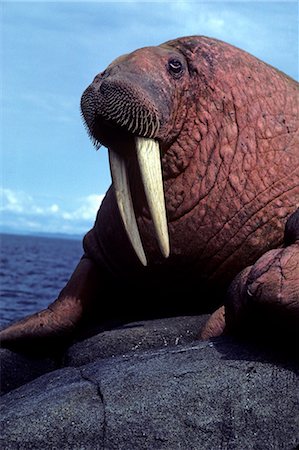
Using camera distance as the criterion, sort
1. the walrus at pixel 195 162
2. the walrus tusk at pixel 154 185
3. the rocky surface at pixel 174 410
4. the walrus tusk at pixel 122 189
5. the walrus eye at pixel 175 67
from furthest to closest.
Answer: the walrus eye at pixel 175 67 → the walrus tusk at pixel 122 189 → the walrus at pixel 195 162 → the walrus tusk at pixel 154 185 → the rocky surface at pixel 174 410

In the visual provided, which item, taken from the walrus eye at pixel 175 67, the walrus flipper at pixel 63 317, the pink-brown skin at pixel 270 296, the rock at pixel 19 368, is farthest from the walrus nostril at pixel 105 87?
the rock at pixel 19 368

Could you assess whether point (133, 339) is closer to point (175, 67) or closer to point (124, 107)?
point (124, 107)

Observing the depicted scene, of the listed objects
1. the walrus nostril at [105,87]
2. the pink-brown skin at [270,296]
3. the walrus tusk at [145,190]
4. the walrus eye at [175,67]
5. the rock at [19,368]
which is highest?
the walrus eye at [175,67]

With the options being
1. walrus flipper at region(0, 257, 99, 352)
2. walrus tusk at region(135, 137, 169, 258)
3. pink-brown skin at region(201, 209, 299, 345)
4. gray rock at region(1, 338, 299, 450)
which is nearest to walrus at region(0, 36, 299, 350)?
walrus tusk at region(135, 137, 169, 258)

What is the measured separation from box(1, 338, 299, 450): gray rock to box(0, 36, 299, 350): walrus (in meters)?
0.66

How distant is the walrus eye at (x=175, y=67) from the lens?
548cm

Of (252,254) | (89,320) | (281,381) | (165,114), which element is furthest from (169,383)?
(89,320)

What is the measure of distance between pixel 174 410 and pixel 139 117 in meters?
1.86

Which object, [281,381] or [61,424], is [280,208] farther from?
[61,424]

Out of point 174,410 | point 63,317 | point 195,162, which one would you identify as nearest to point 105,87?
point 195,162

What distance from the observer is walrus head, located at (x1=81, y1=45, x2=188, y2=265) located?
4.97m

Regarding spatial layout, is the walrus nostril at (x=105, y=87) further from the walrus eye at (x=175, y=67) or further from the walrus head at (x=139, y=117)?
the walrus eye at (x=175, y=67)

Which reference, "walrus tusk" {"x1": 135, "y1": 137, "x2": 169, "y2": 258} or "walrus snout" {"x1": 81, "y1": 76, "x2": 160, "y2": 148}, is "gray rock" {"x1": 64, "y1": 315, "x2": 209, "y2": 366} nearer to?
"walrus tusk" {"x1": 135, "y1": 137, "x2": 169, "y2": 258}

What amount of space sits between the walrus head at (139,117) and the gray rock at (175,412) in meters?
0.92
